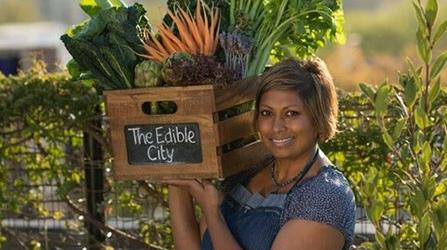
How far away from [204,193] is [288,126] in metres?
0.32

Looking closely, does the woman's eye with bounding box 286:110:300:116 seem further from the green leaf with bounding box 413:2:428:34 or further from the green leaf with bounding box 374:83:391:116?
the green leaf with bounding box 413:2:428:34

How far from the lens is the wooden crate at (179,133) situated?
3320mm

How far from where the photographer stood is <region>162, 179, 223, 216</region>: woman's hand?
3.33 m

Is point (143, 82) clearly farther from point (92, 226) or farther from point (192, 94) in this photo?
point (92, 226)

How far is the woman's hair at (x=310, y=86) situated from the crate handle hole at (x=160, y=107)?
0.90ft

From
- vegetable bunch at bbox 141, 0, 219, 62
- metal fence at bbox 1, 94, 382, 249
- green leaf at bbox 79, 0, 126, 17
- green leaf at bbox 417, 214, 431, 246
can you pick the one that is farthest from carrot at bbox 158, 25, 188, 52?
metal fence at bbox 1, 94, 382, 249

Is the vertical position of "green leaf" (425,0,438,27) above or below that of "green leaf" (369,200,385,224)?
above

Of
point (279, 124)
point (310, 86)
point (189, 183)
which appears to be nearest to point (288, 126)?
point (279, 124)

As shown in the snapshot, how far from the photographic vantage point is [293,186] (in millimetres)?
3291

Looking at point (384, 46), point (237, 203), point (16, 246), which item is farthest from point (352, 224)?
point (384, 46)

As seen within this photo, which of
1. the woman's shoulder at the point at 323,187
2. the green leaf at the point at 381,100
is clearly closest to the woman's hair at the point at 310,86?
the woman's shoulder at the point at 323,187

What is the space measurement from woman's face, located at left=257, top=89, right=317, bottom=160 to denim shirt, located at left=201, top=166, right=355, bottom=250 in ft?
0.32

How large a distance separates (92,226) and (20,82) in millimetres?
786

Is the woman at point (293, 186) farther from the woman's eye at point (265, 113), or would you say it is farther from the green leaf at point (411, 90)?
the green leaf at point (411, 90)
